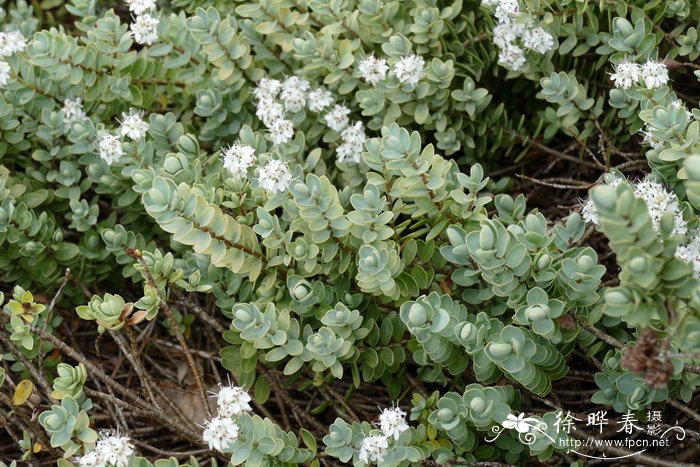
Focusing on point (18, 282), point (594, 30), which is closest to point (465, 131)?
point (594, 30)

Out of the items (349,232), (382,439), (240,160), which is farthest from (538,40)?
(382,439)

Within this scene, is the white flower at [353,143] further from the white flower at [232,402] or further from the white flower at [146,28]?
the white flower at [232,402]

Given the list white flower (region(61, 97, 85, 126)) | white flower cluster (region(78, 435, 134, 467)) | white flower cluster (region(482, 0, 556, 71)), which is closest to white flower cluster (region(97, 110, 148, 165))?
white flower (region(61, 97, 85, 126))

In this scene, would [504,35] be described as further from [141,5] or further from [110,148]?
[110,148]

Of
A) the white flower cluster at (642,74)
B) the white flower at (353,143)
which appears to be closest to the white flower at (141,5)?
the white flower at (353,143)

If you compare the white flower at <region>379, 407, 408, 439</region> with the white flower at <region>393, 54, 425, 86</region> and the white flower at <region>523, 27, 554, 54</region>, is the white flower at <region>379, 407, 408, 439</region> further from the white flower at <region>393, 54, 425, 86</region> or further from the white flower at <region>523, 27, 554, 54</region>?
the white flower at <region>523, 27, 554, 54</region>

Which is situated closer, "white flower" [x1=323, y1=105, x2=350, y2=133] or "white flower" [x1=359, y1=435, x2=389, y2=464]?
"white flower" [x1=359, y1=435, x2=389, y2=464]
